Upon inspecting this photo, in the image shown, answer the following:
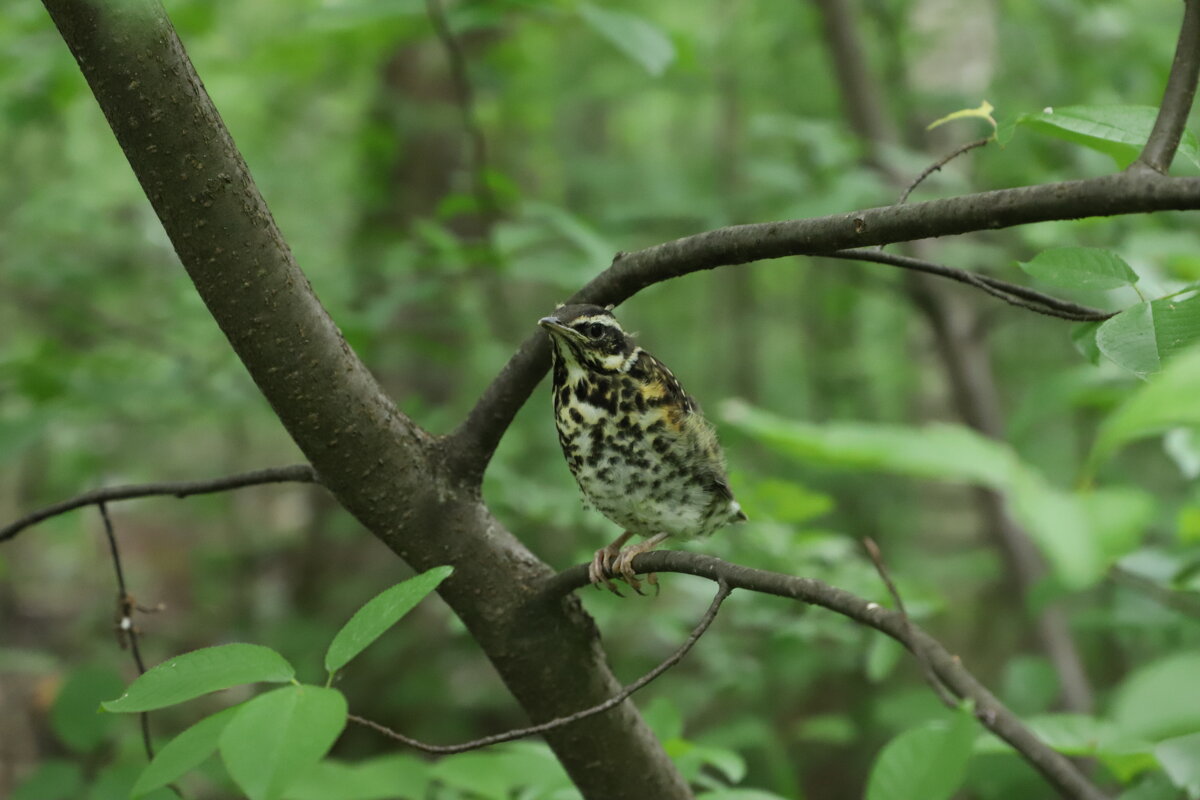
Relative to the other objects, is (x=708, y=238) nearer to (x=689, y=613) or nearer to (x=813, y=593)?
(x=813, y=593)

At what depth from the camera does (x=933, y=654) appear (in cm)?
102

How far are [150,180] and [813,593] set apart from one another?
96cm

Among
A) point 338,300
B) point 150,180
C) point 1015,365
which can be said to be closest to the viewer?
point 150,180

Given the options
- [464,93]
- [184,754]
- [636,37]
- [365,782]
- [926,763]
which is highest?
[464,93]

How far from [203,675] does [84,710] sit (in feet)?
3.23

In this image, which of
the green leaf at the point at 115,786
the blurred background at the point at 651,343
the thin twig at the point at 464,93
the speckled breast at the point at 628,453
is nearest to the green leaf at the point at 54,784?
the blurred background at the point at 651,343

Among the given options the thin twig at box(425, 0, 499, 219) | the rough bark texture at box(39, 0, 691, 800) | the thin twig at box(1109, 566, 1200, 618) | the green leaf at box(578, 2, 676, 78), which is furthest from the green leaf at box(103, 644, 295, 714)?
the thin twig at box(425, 0, 499, 219)

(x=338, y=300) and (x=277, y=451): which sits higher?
(x=277, y=451)

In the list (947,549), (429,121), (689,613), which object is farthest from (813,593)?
(947,549)

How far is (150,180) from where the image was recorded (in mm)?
1207

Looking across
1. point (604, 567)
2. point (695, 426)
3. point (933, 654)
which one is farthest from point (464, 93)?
point (933, 654)

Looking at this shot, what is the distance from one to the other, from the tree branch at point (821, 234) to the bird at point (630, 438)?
537 mm

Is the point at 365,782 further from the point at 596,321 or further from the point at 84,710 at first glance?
the point at 596,321

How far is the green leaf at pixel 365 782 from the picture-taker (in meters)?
1.46
